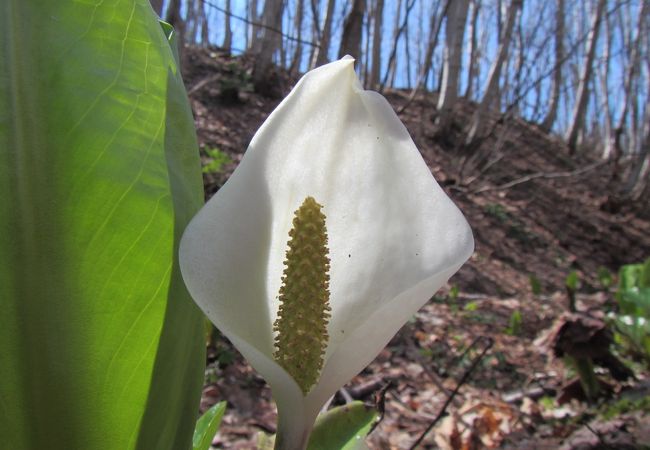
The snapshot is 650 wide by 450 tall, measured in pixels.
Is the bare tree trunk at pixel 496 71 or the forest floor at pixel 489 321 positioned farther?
the bare tree trunk at pixel 496 71

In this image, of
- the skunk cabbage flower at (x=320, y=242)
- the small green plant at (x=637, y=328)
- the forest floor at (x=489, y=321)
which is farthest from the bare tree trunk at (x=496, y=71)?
the skunk cabbage flower at (x=320, y=242)

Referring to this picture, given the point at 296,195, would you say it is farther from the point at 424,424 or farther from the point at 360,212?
the point at 424,424

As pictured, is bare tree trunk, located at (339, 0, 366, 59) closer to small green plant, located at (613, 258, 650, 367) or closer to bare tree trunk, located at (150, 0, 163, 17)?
bare tree trunk, located at (150, 0, 163, 17)

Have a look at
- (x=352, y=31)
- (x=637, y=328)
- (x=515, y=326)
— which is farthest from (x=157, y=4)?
(x=515, y=326)

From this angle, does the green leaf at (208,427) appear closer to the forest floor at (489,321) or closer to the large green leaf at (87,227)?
the large green leaf at (87,227)

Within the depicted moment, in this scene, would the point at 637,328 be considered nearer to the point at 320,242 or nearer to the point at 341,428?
the point at 341,428

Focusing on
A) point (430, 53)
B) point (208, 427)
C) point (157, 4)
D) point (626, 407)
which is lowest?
point (626, 407)
